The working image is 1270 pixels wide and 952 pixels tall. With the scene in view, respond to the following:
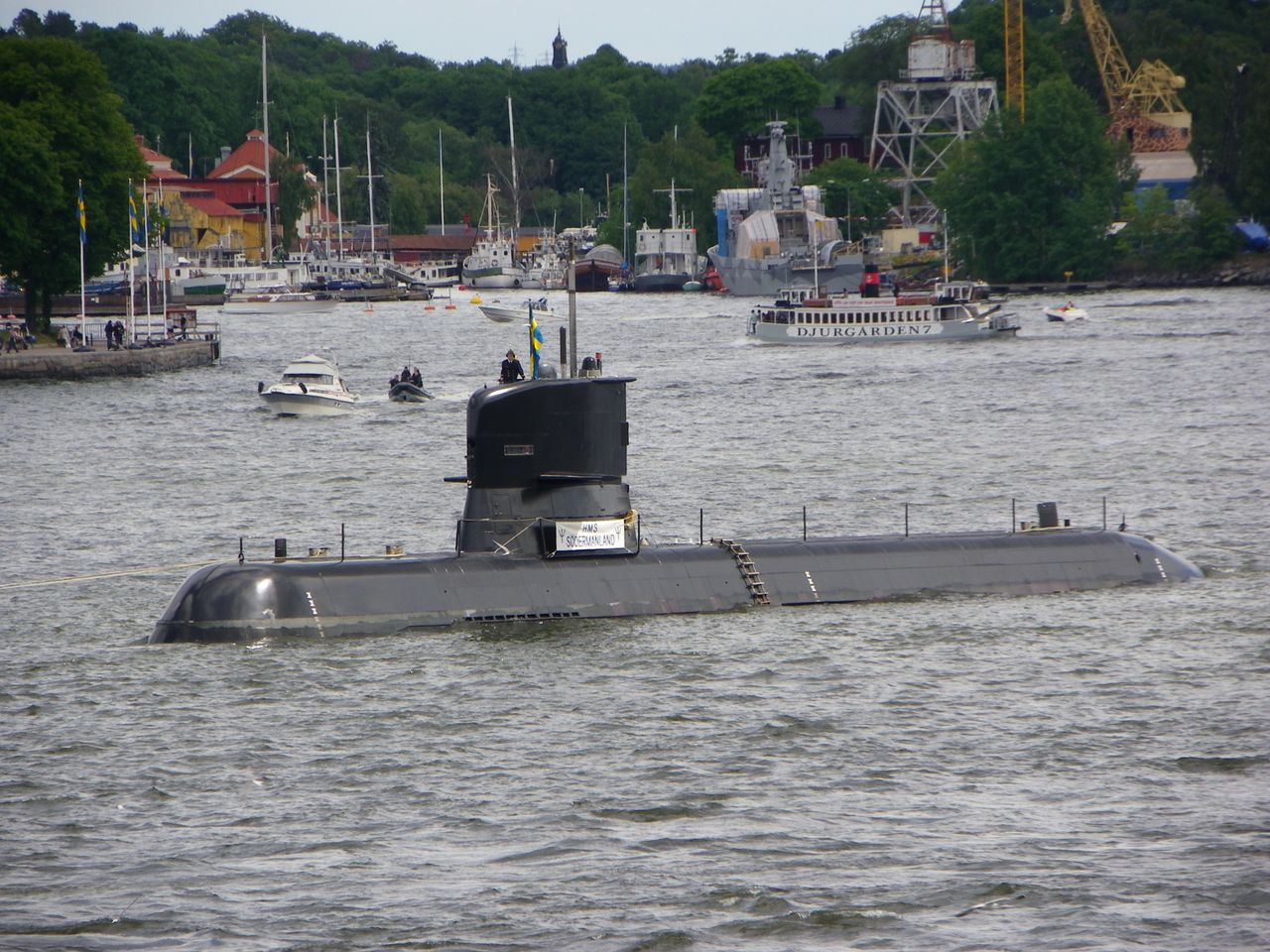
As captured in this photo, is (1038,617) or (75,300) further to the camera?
(75,300)

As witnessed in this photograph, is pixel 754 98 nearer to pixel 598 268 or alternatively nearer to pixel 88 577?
pixel 598 268

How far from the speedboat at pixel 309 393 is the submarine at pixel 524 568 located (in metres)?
37.2

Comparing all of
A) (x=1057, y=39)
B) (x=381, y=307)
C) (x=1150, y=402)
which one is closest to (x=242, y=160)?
(x=381, y=307)

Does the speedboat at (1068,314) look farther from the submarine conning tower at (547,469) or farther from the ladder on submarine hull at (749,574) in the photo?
the submarine conning tower at (547,469)

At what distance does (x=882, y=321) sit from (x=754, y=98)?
9108 cm

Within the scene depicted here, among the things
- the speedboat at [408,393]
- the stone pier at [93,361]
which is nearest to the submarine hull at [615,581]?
the speedboat at [408,393]

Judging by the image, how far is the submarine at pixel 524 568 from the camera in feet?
81.8

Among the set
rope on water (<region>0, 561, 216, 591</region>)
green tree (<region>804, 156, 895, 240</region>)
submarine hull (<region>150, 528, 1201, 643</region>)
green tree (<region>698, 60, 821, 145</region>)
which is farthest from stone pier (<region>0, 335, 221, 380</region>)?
green tree (<region>698, 60, 821, 145</region>)

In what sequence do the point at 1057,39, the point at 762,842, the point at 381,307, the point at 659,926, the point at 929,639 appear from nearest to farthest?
1. the point at 659,926
2. the point at 762,842
3. the point at 929,639
4. the point at 381,307
5. the point at 1057,39

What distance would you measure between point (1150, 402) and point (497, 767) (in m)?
45.5

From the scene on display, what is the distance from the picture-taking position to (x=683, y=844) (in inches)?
734

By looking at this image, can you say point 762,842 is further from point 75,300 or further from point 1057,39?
point 1057,39

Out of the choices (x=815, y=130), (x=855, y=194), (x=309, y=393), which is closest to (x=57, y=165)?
(x=309, y=393)

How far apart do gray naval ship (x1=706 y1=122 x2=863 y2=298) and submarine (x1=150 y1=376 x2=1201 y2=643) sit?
102218 mm
